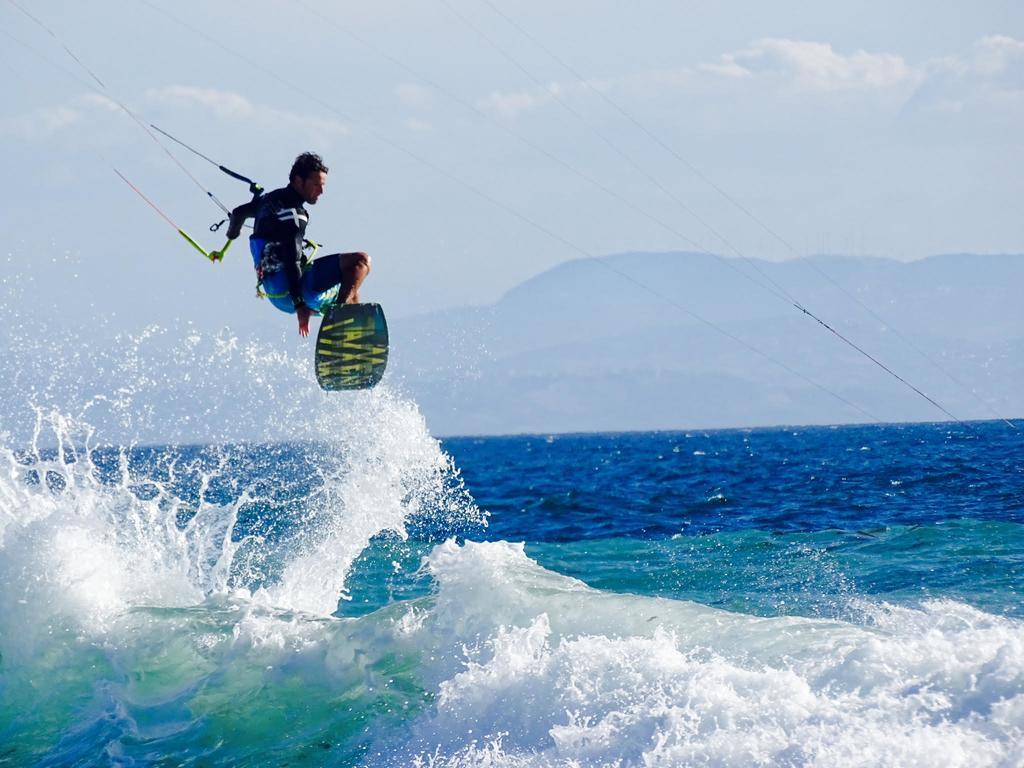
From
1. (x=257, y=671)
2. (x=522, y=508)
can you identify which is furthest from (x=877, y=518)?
(x=257, y=671)

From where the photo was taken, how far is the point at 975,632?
25.2ft

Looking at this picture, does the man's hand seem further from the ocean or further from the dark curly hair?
the ocean

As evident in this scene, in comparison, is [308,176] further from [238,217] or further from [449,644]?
[449,644]

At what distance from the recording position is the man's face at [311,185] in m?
11.2

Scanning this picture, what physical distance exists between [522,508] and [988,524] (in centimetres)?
1210

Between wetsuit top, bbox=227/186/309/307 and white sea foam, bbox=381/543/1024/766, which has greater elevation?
wetsuit top, bbox=227/186/309/307

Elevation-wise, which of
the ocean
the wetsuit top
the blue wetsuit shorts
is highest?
the wetsuit top

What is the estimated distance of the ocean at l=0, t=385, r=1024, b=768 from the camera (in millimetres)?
7191

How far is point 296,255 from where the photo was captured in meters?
11.2

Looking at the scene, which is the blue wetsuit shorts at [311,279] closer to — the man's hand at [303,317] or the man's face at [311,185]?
the man's hand at [303,317]

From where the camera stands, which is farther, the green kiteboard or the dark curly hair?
the green kiteboard

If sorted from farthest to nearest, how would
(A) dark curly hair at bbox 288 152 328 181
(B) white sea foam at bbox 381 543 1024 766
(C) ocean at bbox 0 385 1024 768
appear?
1. (A) dark curly hair at bbox 288 152 328 181
2. (C) ocean at bbox 0 385 1024 768
3. (B) white sea foam at bbox 381 543 1024 766

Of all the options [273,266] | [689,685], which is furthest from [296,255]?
[689,685]

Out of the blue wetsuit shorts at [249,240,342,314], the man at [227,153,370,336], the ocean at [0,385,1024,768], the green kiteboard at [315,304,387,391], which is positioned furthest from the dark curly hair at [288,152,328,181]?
the ocean at [0,385,1024,768]
